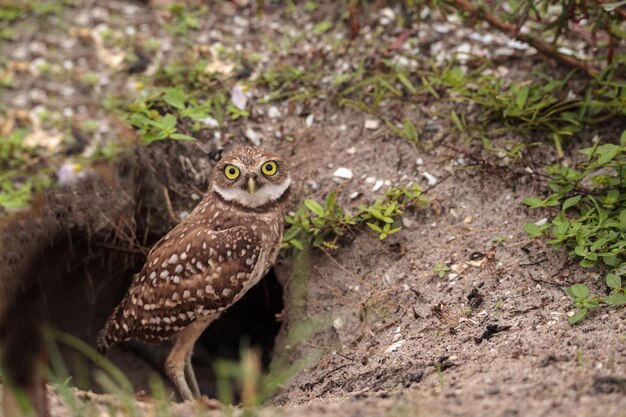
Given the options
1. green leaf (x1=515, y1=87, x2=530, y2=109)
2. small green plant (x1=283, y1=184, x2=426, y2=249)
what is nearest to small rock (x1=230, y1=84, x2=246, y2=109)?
small green plant (x1=283, y1=184, x2=426, y2=249)

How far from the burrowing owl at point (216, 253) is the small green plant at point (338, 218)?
27cm

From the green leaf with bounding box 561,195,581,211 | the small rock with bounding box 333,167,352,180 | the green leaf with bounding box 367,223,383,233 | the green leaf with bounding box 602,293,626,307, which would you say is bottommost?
the green leaf with bounding box 367,223,383,233

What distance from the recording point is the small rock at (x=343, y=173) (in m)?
5.07

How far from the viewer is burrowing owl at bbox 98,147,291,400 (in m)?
4.31

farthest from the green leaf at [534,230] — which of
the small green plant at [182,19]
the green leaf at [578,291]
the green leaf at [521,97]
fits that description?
the small green plant at [182,19]

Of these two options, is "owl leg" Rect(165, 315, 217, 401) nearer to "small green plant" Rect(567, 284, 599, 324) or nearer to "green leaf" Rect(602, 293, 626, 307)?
"small green plant" Rect(567, 284, 599, 324)

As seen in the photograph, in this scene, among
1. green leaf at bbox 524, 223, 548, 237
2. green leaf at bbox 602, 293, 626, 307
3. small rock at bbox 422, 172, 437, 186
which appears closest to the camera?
green leaf at bbox 602, 293, 626, 307

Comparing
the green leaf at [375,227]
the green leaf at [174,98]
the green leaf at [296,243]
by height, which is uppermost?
the green leaf at [174,98]

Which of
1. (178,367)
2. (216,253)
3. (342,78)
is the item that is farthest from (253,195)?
(342,78)

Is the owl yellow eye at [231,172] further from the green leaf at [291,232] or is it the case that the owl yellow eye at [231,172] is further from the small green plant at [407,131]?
the small green plant at [407,131]

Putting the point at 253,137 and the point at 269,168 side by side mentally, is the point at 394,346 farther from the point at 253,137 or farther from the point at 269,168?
the point at 253,137

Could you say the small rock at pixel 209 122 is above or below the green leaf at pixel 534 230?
above

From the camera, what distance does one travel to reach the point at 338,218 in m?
4.75

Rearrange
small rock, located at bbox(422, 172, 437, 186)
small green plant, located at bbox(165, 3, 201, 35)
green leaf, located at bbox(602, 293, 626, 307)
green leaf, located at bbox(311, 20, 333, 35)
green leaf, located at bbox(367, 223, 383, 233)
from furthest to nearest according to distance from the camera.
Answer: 1. small green plant, located at bbox(165, 3, 201, 35)
2. green leaf, located at bbox(311, 20, 333, 35)
3. small rock, located at bbox(422, 172, 437, 186)
4. green leaf, located at bbox(367, 223, 383, 233)
5. green leaf, located at bbox(602, 293, 626, 307)
